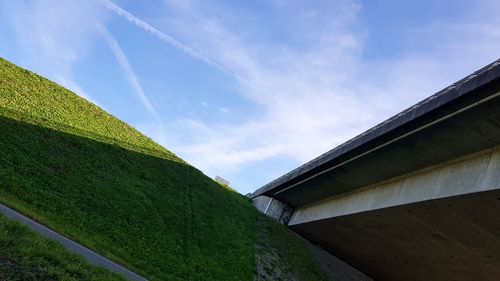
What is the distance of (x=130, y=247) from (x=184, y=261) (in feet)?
9.38

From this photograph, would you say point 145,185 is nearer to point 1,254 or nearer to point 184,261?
point 184,261

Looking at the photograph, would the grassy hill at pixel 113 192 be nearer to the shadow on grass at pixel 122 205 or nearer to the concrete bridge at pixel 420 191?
the shadow on grass at pixel 122 205

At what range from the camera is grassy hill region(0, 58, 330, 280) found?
15.6m

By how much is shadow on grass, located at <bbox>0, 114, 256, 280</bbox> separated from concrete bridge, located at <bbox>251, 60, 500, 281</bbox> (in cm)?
554

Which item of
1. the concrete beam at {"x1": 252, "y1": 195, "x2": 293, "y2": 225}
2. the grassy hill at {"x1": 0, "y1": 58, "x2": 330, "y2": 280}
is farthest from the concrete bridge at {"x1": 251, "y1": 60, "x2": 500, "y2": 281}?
the grassy hill at {"x1": 0, "y1": 58, "x2": 330, "y2": 280}

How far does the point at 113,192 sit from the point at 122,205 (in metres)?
0.92

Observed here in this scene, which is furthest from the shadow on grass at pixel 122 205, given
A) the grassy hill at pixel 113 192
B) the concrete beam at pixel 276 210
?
the concrete beam at pixel 276 210

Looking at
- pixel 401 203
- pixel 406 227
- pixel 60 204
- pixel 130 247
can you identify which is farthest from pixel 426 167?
pixel 60 204

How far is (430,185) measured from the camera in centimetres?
1789

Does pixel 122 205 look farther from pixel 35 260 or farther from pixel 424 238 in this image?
pixel 424 238

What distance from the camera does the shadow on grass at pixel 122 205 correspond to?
1525cm

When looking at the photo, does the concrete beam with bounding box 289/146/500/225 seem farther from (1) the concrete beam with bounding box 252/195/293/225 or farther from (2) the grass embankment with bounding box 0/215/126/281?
(2) the grass embankment with bounding box 0/215/126/281

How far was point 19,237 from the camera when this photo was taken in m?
8.65

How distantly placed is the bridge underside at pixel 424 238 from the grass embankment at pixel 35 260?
40.3 ft
